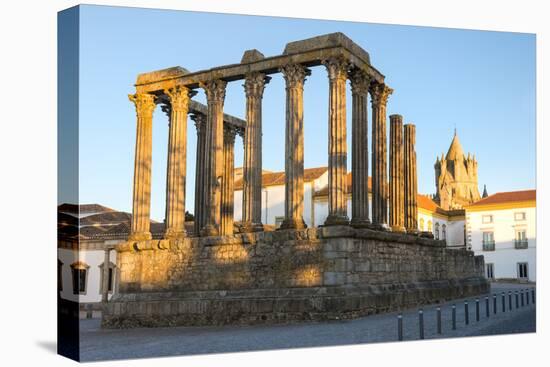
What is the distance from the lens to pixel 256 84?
2273cm

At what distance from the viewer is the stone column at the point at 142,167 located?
24.2 metres

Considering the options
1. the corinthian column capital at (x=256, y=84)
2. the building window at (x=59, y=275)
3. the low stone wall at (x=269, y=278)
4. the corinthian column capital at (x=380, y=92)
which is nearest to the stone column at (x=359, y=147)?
the low stone wall at (x=269, y=278)

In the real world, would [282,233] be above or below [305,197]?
below

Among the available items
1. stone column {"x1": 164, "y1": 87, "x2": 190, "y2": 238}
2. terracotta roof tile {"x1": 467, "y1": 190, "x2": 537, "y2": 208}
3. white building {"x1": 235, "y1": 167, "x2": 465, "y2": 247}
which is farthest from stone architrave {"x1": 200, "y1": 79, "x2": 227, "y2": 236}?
white building {"x1": 235, "y1": 167, "x2": 465, "y2": 247}

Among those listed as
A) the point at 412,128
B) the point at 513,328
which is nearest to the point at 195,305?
the point at 513,328

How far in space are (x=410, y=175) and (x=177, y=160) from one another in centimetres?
896

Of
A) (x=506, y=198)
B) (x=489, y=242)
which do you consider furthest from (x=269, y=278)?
(x=489, y=242)

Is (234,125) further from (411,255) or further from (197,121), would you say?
(411,255)

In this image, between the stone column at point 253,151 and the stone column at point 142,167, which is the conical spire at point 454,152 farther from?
the stone column at point 253,151

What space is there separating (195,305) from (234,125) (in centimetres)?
1000

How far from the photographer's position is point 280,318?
63.2ft

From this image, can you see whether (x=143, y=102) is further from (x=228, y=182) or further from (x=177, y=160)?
(x=228, y=182)

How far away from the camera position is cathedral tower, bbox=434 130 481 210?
9625 cm

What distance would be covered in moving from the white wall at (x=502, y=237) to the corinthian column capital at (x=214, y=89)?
34.0 ft
